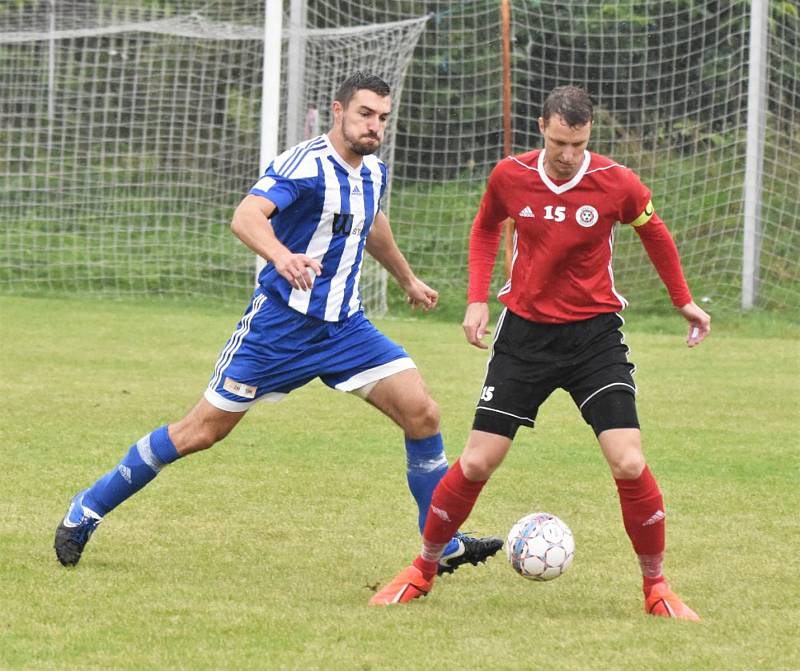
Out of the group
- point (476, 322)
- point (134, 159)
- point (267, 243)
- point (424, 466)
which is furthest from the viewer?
point (134, 159)

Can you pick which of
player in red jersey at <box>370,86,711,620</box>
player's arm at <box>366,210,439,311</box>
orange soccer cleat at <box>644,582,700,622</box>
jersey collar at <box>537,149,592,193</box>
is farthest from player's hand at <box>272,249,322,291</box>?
orange soccer cleat at <box>644,582,700,622</box>

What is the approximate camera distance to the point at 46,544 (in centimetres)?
595

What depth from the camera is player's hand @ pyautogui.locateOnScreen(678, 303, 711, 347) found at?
532cm

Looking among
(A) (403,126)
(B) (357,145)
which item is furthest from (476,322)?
(A) (403,126)

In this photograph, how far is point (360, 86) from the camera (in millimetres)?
5488

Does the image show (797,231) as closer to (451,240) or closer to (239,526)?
(451,240)

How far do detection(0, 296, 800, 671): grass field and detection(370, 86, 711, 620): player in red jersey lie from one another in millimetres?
403

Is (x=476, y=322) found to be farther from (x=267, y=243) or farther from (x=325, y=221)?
(x=267, y=243)

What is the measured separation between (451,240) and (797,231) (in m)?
3.90

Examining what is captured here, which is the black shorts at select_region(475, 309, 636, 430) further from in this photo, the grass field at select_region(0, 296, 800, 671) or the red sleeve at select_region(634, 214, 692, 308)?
the grass field at select_region(0, 296, 800, 671)

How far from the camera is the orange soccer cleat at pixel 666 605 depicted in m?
4.89

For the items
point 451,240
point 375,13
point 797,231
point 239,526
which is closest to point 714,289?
point 797,231

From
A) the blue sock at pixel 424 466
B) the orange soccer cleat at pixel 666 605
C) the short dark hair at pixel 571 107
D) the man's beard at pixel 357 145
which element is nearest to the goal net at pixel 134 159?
the blue sock at pixel 424 466

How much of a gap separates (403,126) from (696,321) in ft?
38.8
